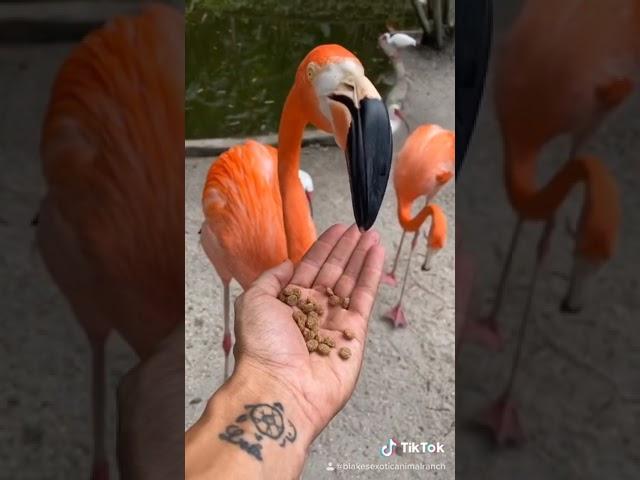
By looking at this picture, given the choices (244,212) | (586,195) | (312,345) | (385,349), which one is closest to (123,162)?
(244,212)

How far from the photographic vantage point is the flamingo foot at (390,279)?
1.05 m

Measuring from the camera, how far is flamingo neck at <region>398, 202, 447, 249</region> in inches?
40.1

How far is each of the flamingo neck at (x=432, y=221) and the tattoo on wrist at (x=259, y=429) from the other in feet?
1.14

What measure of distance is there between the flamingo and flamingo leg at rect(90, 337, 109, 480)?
0.22 meters

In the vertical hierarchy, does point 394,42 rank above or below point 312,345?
above

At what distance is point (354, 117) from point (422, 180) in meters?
0.16

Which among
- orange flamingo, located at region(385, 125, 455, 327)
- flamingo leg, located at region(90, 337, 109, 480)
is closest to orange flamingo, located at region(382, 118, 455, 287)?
orange flamingo, located at region(385, 125, 455, 327)

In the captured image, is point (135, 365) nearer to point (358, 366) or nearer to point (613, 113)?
point (358, 366)

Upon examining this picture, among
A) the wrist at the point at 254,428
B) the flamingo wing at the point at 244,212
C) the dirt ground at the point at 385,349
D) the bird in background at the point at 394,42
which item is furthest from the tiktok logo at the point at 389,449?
the bird in background at the point at 394,42

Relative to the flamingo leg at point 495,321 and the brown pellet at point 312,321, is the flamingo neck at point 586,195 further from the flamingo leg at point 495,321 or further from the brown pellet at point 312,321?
the brown pellet at point 312,321

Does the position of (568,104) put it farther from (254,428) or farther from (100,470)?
(100,470)

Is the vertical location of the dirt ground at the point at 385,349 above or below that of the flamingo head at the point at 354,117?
below

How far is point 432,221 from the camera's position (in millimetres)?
1022

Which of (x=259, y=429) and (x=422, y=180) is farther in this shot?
(x=422, y=180)
